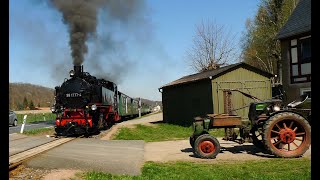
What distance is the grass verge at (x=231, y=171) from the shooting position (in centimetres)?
786

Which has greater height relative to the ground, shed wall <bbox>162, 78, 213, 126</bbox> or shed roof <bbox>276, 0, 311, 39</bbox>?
shed roof <bbox>276, 0, 311, 39</bbox>

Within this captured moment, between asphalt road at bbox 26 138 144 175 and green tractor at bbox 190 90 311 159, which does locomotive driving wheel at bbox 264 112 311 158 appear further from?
asphalt road at bbox 26 138 144 175

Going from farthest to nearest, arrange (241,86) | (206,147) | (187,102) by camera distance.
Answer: (187,102), (241,86), (206,147)

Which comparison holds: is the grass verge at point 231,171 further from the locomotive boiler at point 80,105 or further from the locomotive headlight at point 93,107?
the locomotive headlight at point 93,107

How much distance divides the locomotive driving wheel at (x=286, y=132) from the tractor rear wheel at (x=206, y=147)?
146cm

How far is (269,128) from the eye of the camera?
10.8 metres

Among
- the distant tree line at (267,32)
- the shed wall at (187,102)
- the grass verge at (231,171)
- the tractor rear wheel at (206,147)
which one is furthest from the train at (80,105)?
the distant tree line at (267,32)

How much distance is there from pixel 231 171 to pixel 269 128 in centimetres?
265

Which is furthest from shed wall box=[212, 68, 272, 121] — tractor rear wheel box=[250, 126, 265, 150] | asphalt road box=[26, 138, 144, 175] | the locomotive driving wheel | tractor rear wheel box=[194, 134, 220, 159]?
the locomotive driving wheel

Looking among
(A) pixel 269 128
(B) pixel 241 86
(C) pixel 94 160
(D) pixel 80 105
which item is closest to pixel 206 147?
(A) pixel 269 128

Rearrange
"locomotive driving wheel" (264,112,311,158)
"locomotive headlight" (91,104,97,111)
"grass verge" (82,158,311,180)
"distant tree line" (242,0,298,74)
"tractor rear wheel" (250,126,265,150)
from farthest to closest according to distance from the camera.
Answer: "distant tree line" (242,0,298,74) → "locomotive headlight" (91,104,97,111) → "tractor rear wheel" (250,126,265,150) → "locomotive driving wheel" (264,112,311,158) → "grass verge" (82,158,311,180)

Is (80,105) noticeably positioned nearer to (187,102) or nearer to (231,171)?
(187,102)

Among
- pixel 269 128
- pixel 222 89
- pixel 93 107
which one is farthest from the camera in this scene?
pixel 222 89

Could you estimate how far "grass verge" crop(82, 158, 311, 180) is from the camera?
7.86 metres
